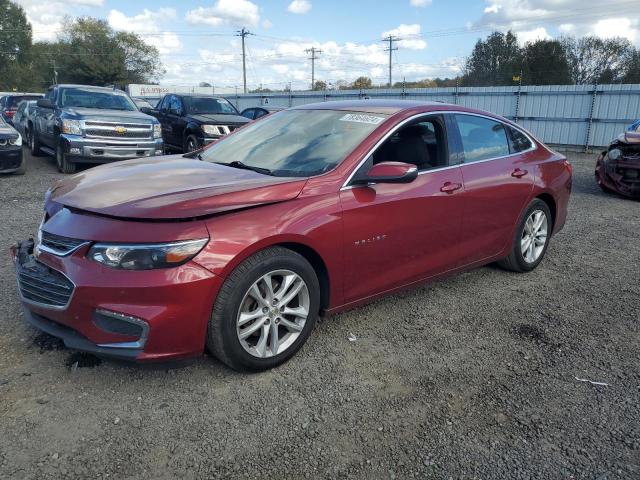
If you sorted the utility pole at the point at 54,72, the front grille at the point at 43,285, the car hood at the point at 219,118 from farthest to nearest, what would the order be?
the utility pole at the point at 54,72
the car hood at the point at 219,118
the front grille at the point at 43,285

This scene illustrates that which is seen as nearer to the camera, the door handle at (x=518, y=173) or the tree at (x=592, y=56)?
the door handle at (x=518, y=173)

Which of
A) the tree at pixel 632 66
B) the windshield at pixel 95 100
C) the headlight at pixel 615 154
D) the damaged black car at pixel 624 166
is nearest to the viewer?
the damaged black car at pixel 624 166

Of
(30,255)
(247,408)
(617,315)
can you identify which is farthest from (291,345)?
(617,315)

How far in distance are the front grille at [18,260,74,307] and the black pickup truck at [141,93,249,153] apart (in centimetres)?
928

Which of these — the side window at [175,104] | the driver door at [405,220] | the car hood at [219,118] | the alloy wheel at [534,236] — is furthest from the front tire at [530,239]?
the side window at [175,104]

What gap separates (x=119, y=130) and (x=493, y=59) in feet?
174

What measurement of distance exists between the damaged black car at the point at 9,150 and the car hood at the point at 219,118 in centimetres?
387

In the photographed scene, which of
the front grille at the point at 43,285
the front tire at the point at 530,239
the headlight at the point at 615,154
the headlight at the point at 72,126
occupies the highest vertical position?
the headlight at the point at 72,126

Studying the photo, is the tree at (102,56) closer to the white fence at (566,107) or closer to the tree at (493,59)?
the tree at (493,59)

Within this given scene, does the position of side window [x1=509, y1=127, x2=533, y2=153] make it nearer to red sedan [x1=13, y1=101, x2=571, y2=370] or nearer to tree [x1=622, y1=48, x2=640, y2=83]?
red sedan [x1=13, y1=101, x2=571, y2=370]

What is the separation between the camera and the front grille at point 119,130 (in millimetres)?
10109

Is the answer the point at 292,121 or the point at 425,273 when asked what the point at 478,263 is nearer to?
the point at 425,273

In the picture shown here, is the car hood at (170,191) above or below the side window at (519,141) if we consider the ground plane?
below

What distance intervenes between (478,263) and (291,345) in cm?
209
